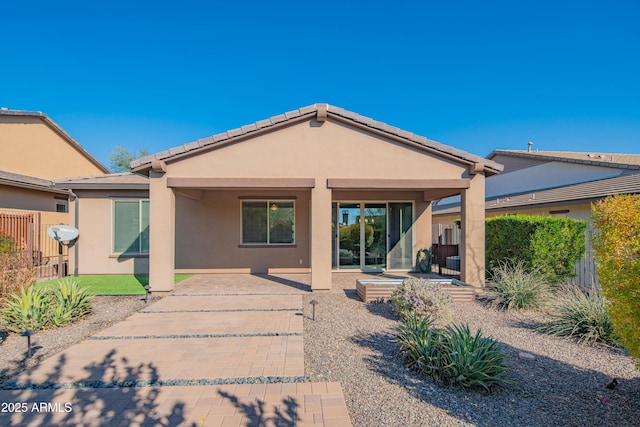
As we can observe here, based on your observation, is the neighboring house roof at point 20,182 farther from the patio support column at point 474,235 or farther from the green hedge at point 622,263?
the green hedge at point 622,263

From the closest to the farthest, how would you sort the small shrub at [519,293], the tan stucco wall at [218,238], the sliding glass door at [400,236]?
the small shrub at [519,293] < the tan stucco wall at [218,238] < the sliding glass door at [400,236]

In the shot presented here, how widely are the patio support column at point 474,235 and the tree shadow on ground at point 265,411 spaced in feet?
22.2

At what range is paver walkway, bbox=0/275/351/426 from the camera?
3178mm

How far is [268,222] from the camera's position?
37.8 feet

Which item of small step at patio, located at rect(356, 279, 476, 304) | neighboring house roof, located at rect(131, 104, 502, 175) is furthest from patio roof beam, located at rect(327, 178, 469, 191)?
small step at patio, located at rect(356, 279, 476, 304)

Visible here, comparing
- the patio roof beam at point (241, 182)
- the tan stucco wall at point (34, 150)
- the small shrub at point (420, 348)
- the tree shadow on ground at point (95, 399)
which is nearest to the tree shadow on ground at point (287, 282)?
the patio roof beam at point (241, 182)

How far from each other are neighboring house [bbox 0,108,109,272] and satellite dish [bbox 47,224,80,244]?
574mm

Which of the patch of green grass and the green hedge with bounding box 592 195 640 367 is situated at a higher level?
the green hedge with bounding box 592 195 640 367

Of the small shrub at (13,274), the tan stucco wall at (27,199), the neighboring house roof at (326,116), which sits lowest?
the small shrub at (13,274)

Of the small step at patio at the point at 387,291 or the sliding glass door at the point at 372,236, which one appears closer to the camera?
the small step at patio at the point at 387,291

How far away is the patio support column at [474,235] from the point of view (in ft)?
28.0

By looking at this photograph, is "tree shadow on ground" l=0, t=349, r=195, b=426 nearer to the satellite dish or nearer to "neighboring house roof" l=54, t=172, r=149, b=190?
"neighboring house roof" l=54, t=172, r=149, b=190

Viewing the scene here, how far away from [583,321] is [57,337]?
916 centimetres

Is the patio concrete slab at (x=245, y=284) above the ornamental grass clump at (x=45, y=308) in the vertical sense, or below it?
below
